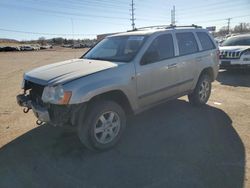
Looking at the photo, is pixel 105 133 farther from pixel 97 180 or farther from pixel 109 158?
pixel 97 180

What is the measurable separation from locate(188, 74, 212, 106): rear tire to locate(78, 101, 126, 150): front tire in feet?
8.16

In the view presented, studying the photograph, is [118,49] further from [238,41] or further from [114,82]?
[238,41]

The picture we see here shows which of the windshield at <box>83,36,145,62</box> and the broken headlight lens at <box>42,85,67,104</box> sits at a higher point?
the windshield at <box>83,36,145,62</box>

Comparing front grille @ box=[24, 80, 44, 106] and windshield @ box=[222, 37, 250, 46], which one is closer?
front grille @ box=[24, 80, 44, 106]

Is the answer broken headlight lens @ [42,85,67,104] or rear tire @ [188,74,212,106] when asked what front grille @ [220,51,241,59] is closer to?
rear tire @ [188,74,212,106]

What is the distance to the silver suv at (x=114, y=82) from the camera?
12.2ft

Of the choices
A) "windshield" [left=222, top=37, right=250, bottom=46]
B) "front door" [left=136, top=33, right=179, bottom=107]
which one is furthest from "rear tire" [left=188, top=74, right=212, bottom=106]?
"windshield" [left=222, top=37, right=250, bottom=46]

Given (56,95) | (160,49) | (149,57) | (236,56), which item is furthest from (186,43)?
(236,56)

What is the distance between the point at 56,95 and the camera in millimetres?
3645

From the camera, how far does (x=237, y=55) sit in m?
10.3

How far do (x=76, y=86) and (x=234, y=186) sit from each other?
244 centimetres

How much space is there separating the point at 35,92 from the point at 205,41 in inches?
165

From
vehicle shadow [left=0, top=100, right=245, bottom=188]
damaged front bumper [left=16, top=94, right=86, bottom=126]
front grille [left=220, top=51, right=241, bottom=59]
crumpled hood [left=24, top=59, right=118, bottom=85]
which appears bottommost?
vehicle shadow [left=0, top=100, right=245, bottom=188]

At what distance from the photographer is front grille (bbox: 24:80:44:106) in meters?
4.10
